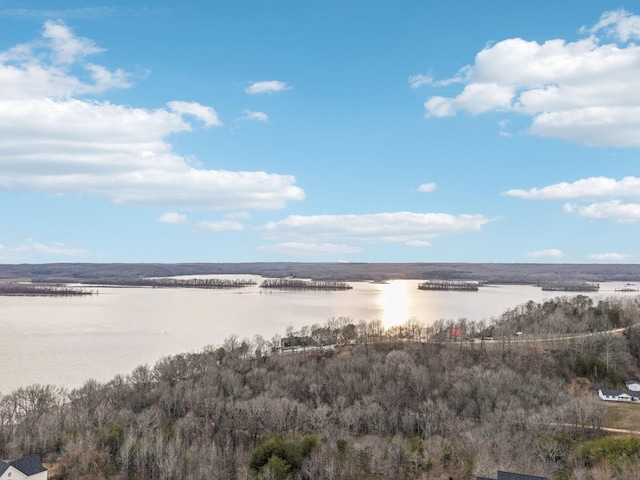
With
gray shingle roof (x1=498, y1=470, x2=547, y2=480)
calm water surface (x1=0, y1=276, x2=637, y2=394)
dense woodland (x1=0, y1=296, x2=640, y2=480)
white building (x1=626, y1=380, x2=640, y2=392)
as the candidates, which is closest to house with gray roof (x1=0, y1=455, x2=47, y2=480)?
dense woodland (x1=0, y1=296, x2=640, y2=480)

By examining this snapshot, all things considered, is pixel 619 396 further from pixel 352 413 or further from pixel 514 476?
pixel 514 476

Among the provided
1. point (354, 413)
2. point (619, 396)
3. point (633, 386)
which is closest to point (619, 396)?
point (619, 396)

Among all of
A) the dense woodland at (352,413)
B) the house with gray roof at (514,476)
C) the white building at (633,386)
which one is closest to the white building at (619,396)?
the dense woodland at (352,413)

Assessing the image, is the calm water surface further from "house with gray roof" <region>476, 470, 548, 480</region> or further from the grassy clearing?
the grassy clearing

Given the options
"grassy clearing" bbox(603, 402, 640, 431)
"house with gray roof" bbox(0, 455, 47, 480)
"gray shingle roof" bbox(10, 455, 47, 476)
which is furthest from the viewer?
"grassy clearing" bbox(603, 402, 640, 431)

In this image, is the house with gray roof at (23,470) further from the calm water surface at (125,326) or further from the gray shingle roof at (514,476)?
the gray shingle roof at (514,476)

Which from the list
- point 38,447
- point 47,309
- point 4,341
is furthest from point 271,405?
point 47,309
